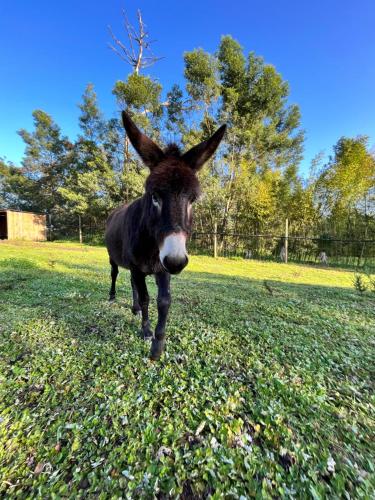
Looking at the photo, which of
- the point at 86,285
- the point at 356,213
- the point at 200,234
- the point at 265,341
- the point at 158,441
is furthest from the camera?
the point at 200,234

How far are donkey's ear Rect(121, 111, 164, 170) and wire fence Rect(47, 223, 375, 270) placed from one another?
1190 centimetres

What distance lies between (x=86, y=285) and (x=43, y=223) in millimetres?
22155

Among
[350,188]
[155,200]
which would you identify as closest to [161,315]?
[155,200]

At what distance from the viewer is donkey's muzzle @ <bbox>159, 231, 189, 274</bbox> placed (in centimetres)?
155

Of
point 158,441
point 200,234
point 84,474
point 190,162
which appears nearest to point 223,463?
point 158,441

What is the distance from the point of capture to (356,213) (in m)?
13.1

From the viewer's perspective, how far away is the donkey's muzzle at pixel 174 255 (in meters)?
1.55

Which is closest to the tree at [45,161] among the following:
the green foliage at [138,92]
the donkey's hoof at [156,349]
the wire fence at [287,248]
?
the green foliage at [138,92]

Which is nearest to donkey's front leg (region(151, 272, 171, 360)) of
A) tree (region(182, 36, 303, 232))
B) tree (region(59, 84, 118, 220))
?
tree (region(182, 36, 303, 232))

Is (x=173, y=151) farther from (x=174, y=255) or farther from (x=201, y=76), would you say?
(x=201, y=76)

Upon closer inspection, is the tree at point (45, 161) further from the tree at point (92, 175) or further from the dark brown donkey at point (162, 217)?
the dark brown donkey at point (162, 217)

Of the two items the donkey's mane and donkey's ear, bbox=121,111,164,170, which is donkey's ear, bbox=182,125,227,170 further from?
donkey's ear, bbox=121,111,164,170

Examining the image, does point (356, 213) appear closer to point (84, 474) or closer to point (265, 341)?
point (265, 341)

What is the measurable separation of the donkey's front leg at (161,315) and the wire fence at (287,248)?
1174cm
